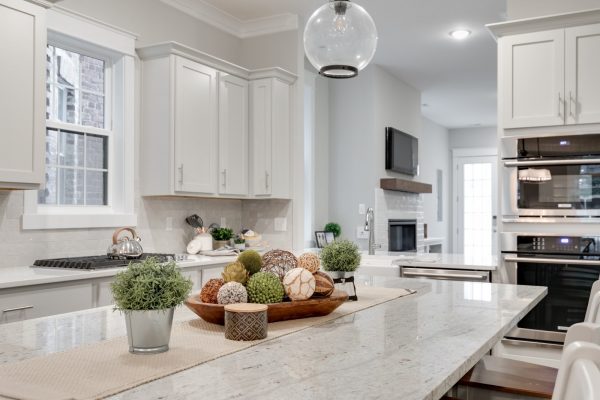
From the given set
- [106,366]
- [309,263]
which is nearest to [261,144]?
[309,263]

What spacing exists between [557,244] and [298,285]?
2466 millimetres

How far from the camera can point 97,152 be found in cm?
384

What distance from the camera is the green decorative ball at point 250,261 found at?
62.1 inches

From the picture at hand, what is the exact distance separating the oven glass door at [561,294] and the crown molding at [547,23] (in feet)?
4.70

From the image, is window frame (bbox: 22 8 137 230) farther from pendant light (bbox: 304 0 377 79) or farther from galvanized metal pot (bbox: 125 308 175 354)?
galvanized metal pot (bbox: 125 308 175 354)

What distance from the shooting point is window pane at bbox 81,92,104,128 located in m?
3.75

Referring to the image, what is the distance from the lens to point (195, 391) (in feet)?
3.07

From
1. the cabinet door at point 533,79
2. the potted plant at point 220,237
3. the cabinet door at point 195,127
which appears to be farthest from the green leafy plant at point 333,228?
the cabinet door at point 533,79

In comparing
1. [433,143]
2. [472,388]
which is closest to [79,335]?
[472,388]

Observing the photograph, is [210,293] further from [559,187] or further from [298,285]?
[559,187]

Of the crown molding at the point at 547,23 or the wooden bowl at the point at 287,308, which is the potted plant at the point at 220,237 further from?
the wooden bowl at the point at 287,308

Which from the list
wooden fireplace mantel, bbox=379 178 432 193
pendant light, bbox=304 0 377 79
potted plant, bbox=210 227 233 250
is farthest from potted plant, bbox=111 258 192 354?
wooden fireplace mantel, bbox=379 178 432 193

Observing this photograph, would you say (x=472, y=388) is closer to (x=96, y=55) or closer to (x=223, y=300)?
(x=223, y=300)

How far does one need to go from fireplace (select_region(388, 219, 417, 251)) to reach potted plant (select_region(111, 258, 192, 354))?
5.36 metres
